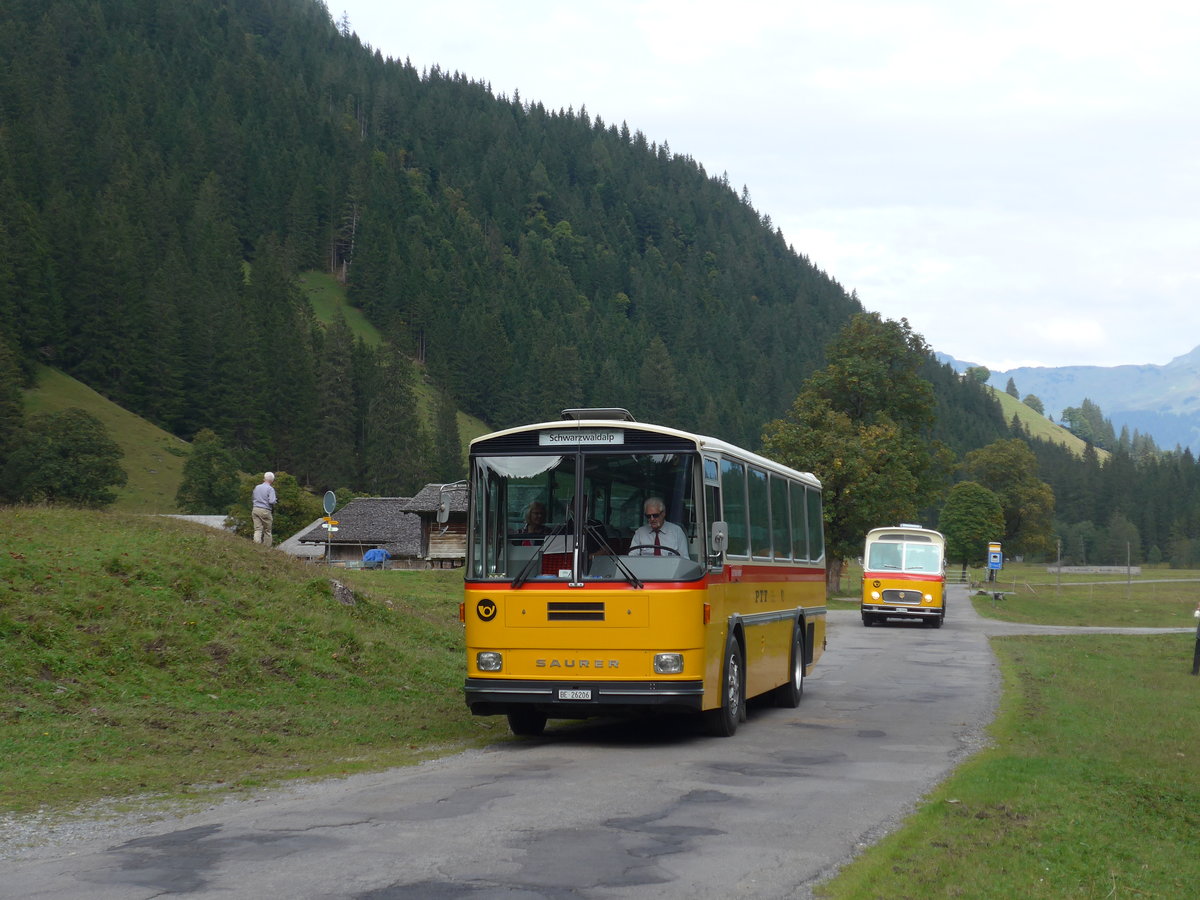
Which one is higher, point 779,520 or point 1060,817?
point 779,520

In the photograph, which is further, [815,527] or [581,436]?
[815,527]

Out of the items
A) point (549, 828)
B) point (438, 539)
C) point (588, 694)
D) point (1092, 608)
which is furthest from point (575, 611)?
point (438, 539)

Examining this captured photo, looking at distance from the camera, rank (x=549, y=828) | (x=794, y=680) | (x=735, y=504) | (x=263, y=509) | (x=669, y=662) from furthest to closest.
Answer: (x=263, y=509), (x=794, y=680), (x=735, y=504), (x=669, y=662), (x=549, y=828)

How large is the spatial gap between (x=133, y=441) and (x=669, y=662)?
101580 mm

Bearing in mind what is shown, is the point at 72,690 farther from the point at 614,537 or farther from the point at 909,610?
the point at 909,610

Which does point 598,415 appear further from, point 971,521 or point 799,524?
point 971,521

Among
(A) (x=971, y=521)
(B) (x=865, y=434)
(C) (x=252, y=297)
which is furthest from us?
(C) (x=252, y=297)

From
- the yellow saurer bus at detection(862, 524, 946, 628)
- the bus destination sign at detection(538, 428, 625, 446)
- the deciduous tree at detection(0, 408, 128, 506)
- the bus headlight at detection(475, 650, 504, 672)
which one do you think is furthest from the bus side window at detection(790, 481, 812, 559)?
the deciduous tree at detection(0, 408, 128, 506)

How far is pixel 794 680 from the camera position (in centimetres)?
1867

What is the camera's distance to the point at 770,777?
11570 mm

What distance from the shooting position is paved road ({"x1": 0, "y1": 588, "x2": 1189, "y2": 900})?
7.12m

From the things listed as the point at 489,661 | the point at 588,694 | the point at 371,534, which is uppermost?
the point at 371,534

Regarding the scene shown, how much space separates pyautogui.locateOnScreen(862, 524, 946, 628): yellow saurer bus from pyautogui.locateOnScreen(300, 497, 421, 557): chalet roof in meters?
54.7

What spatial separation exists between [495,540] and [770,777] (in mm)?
4008
